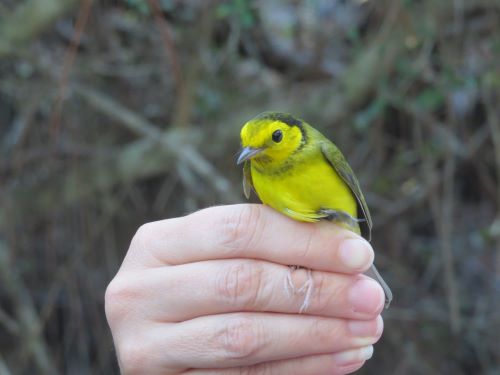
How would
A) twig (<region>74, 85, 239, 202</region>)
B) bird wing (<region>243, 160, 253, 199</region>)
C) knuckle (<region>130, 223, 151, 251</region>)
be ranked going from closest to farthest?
knuckle (<region>130, 223, 151, 251</region>), bird wing (<region>243, 160, 253, 199</region>), twig (<region>74, 85, 239, 202</region>)

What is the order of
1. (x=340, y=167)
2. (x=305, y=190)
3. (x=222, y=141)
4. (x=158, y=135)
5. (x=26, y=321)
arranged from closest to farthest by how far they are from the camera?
(x=305, y=190)
(x=340, y=167)
(x=26, y=321)
(x=158, y=135)
(x=222, y=141)

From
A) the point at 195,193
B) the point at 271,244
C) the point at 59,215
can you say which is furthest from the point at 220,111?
the point at 271,244

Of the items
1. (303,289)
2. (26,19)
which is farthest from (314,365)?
(26,19)

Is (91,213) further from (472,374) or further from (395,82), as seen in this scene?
(472,374)

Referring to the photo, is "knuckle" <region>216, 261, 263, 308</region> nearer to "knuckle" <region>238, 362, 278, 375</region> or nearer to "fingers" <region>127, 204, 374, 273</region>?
"fingers" <region>127, 204, 374, 273</region>

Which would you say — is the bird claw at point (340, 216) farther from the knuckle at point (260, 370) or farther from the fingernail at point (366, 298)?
the knuckle at point (260, 370)

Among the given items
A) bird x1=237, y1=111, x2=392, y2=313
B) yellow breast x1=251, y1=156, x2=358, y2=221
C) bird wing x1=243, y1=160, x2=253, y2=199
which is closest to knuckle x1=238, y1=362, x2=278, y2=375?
bird x1=237, y1=111, x2=392, y2=313

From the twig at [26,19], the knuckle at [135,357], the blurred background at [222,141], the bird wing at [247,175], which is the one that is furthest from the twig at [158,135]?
the knuckle at [135,357]

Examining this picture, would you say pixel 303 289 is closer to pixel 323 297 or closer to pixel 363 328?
pixel 323 297
